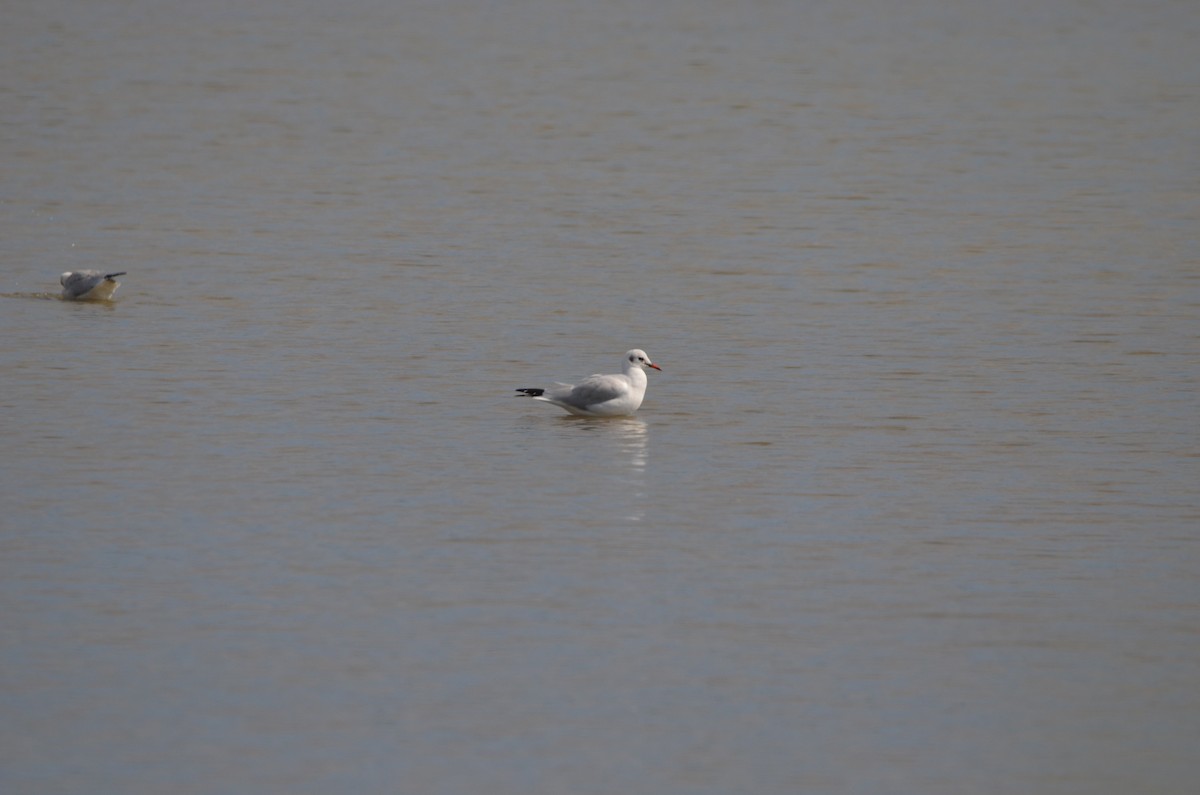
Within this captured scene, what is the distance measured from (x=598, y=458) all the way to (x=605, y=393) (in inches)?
42.1

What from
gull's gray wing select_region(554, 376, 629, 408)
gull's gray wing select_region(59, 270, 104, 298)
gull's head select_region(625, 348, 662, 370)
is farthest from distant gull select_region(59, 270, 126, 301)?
gull's head select_region(625, 348, 662, 370)

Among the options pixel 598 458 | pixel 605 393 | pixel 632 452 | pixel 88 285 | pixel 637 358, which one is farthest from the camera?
pixel 88 285

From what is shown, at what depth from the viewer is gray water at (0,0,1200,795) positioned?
770 cm

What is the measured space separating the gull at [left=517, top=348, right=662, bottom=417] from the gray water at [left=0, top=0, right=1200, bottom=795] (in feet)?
0.72

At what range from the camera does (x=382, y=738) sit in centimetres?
753

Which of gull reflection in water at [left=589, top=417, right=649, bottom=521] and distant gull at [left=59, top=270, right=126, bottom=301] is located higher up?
distant gull at [left=59, top=270, right=126, bottom=301]

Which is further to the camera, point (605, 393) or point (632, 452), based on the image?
point (605, 393)

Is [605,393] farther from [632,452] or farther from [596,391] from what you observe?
[632,452]

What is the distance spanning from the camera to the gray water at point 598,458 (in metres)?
7.70

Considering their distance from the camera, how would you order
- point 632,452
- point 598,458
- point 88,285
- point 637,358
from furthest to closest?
point 88,285
point 637,358
point 632,452
point 598,458

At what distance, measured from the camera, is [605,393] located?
13.3 m

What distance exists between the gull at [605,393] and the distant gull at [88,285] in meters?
5.77

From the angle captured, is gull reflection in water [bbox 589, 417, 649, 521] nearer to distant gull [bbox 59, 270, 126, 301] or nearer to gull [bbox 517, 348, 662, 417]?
gull [bbox 517, 348, 662, 417]

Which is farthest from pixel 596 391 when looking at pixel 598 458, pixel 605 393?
pixel 598 458
